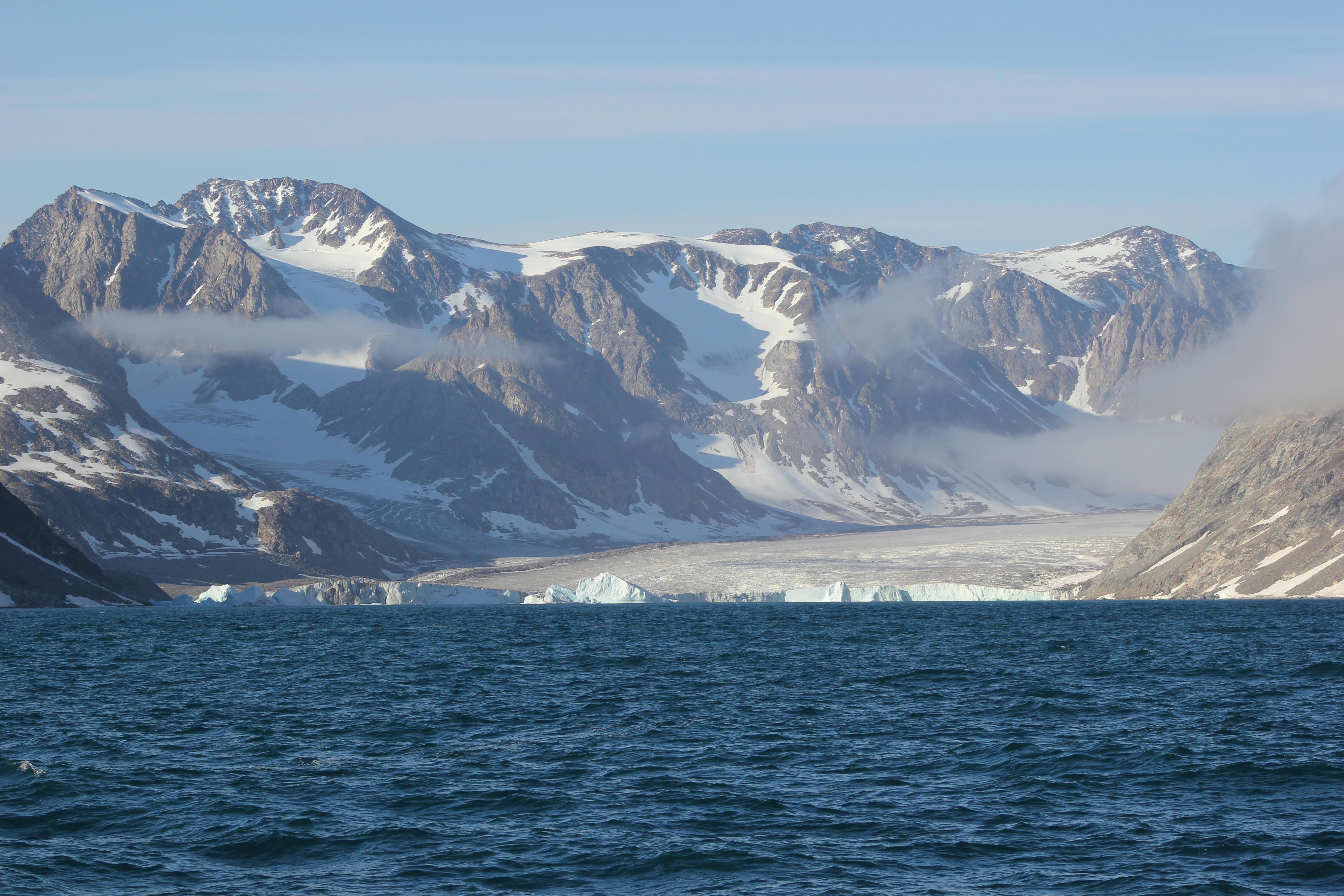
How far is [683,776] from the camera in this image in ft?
143

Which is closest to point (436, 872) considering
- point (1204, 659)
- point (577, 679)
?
point (577, 679)

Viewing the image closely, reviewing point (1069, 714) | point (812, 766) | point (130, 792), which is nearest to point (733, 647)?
point (1069, 714)

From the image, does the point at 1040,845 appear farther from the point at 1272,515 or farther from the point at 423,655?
the point at 1272,515

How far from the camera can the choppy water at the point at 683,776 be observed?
31.9 metres

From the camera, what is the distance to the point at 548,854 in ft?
110

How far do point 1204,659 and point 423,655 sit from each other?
52879 mm

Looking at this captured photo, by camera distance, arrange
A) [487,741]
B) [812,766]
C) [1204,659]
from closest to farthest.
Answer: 1. [812,766]
2. [487,741]
3. [1204,659]

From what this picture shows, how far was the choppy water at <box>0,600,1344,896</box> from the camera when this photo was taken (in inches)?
1256

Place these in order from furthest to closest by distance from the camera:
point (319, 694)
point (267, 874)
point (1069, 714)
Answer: point (319, 694), point (1069, 714), point (267, 874)

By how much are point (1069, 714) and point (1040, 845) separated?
24.5 m

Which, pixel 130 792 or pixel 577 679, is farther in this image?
pixel 577 679

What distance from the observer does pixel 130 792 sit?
41125 millimetres

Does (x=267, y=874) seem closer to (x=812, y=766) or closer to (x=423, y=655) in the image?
(x=812, y=766)

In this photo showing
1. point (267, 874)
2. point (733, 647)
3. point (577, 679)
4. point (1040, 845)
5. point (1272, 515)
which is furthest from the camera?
point (1272, 515)
